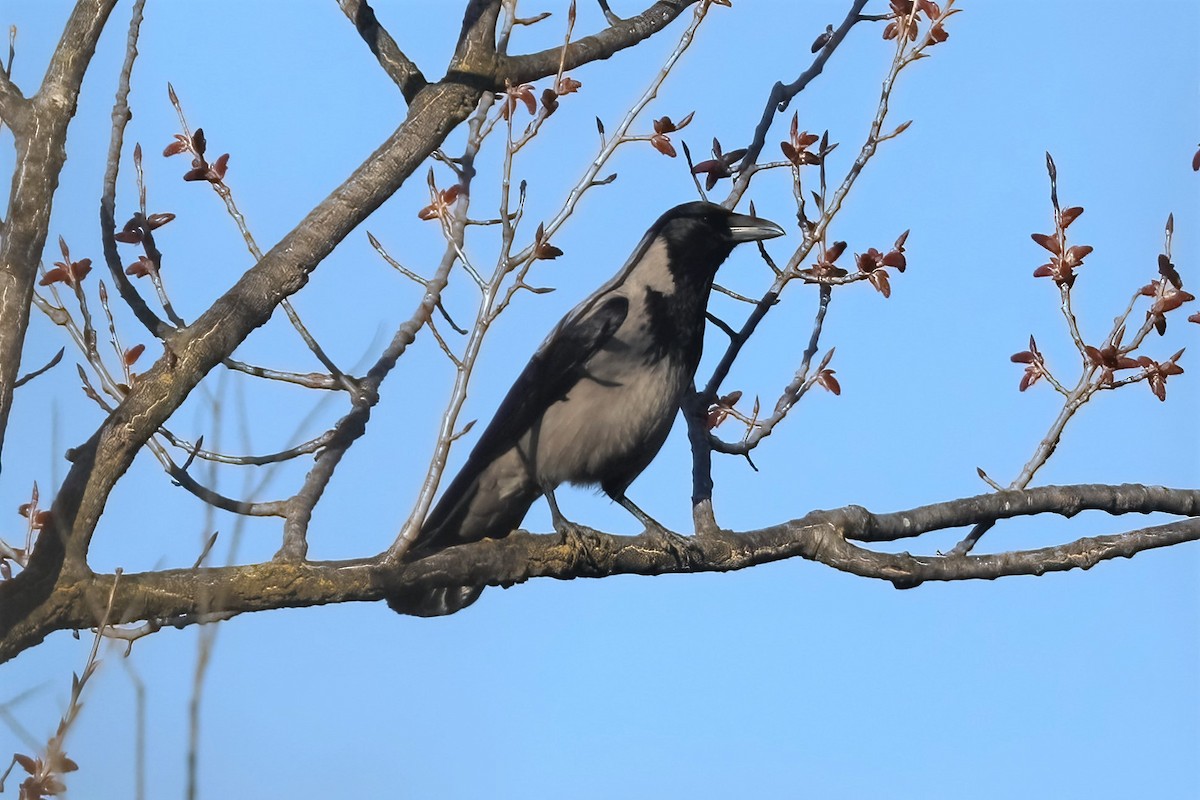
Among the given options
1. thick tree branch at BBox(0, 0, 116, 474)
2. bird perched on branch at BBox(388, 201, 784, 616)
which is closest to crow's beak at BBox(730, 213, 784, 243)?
bird perched on branch at BBox(388, 201, 784, 616)

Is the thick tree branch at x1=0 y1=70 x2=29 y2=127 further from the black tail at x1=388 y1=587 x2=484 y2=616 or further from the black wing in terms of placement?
the black wing

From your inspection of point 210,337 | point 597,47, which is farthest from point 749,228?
point 210,337

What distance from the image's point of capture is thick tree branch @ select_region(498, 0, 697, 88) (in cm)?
418

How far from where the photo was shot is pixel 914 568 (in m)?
4.48

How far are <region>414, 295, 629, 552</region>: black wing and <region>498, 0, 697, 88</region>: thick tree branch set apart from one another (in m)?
1.77

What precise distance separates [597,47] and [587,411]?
2.01 m

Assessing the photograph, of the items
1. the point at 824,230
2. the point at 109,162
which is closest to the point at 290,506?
the point at 109,162

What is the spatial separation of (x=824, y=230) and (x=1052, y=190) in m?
0.75

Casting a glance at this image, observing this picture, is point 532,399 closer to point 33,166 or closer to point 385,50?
point 385,50

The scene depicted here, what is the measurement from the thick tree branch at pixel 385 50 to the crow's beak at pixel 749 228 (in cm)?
264

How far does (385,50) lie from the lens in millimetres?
4312

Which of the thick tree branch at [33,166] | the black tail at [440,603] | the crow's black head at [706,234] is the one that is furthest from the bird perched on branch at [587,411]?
the thick tree branch at [33,166]

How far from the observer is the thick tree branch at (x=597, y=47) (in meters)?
4.18

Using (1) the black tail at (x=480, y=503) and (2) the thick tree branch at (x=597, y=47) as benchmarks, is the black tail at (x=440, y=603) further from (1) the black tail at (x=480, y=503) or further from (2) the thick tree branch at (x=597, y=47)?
(2) the thick tree branch at (x=597, y=47)
